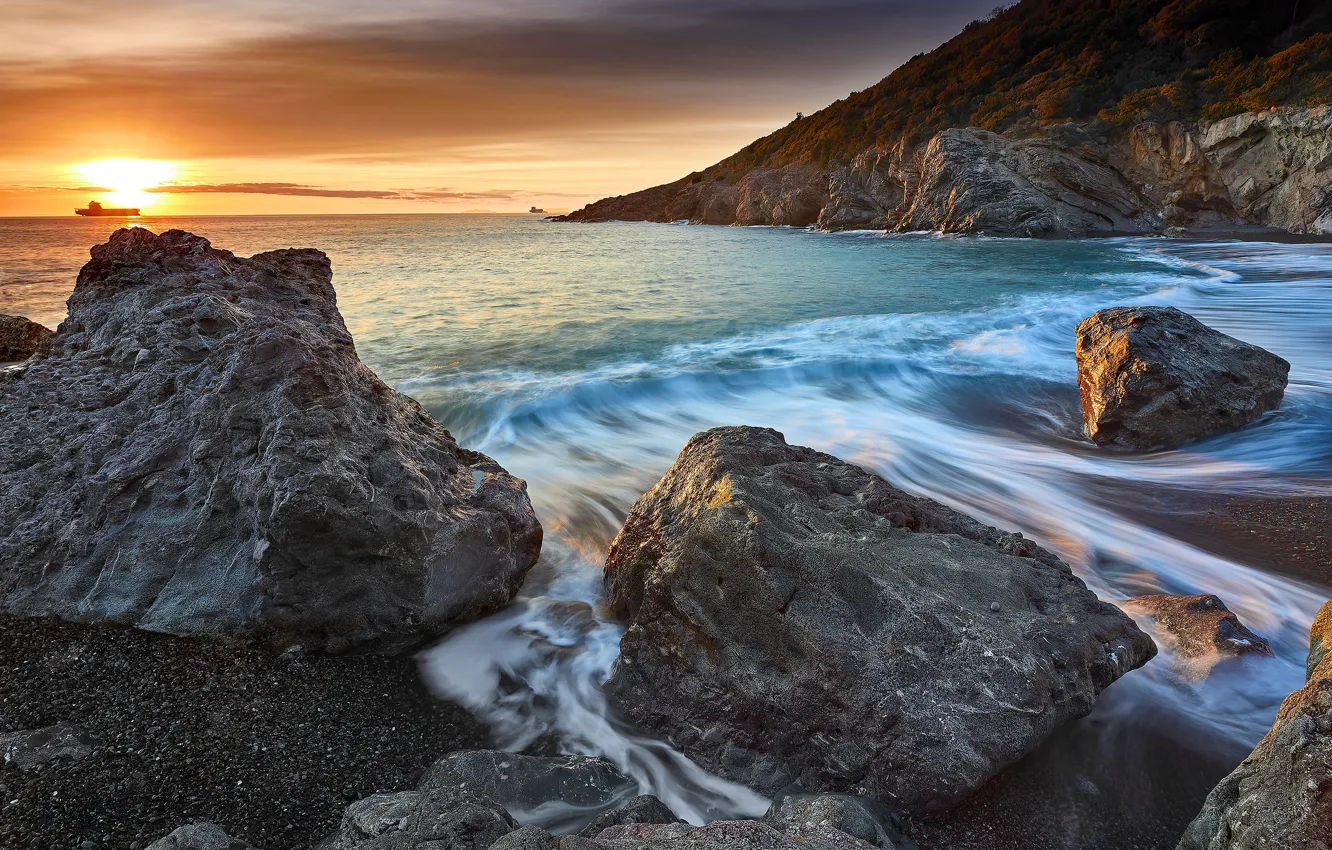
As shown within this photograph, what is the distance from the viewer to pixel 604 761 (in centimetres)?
302

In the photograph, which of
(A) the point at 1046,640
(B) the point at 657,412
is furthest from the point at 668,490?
(B) the point at 657,412

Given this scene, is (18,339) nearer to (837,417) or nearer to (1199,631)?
(837,417)

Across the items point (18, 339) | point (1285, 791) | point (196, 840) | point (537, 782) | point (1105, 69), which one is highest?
point (1105, 69)

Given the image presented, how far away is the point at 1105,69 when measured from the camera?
48.6m

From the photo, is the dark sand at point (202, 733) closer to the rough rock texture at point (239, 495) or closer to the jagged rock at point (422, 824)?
the rough rock texture at point (239, 495)

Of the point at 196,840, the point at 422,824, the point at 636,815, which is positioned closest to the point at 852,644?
the point at 636,815

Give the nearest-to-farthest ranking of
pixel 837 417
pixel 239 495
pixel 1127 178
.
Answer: pixel 239 495 → pixel 837 417 → pixel 1127 178

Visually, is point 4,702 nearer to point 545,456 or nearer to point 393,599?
point 393,599

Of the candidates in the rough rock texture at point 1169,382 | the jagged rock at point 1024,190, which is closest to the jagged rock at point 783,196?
the jagged rock at point 1024,190

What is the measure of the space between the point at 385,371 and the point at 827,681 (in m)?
8.63

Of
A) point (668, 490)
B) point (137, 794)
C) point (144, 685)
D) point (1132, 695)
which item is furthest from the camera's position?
point (668, 490)

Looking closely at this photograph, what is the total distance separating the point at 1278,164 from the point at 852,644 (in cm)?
4360

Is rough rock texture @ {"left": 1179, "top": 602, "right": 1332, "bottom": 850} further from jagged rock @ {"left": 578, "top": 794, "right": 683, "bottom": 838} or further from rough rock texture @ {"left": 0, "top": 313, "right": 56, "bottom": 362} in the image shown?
rough rock texture @ {"left": 0, "top": 313, "right": 56, "bottom": 362}

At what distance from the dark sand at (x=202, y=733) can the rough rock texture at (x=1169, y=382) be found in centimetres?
650
